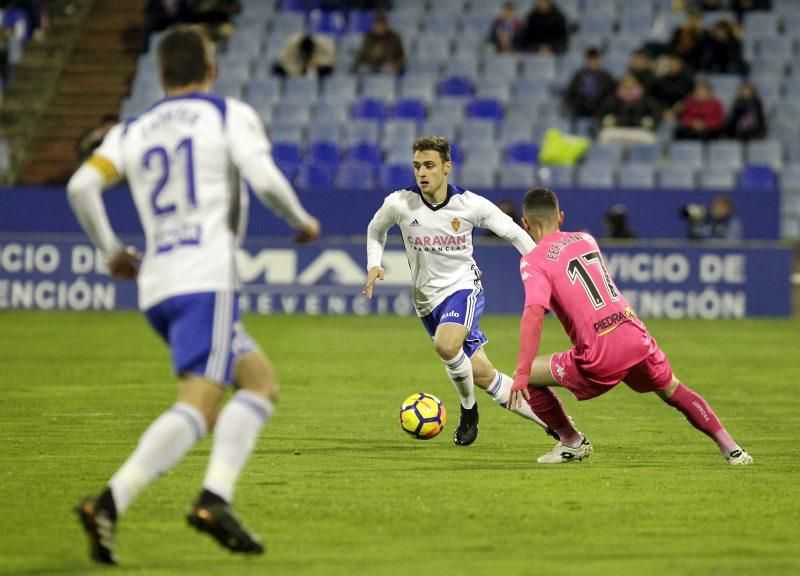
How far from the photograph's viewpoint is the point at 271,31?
1056 inches

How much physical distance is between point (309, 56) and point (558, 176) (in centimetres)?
518

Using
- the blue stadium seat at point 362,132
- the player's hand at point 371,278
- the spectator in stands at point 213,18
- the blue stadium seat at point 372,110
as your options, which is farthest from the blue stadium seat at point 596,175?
the player's hand at point 371,278

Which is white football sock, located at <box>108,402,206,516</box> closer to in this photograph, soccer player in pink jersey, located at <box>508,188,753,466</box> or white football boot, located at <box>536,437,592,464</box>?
soccer player in pink jersey, located at <box>508,188,753,466</box>

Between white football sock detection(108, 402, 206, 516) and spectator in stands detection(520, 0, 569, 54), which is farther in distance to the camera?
spectator in stands detection(520, 0, 569, 54)

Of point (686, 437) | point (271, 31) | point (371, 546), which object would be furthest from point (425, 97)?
point (371, 546)

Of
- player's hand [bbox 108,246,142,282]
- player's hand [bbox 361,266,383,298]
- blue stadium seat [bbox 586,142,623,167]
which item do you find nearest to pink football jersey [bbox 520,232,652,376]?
player's hand [bbox 361,266,383,298]

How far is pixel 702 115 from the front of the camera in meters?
23.5

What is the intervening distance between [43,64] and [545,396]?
20995 mm

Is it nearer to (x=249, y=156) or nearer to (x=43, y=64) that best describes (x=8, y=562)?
(x=249, y=156)

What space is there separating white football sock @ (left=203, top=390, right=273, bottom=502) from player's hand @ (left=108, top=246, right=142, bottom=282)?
624 millimetres

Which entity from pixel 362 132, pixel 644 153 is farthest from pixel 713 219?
pixel 362 132

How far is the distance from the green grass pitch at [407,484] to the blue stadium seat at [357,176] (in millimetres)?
9006

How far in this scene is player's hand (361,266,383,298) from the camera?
9.02 m

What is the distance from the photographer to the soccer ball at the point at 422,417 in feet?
30.8
